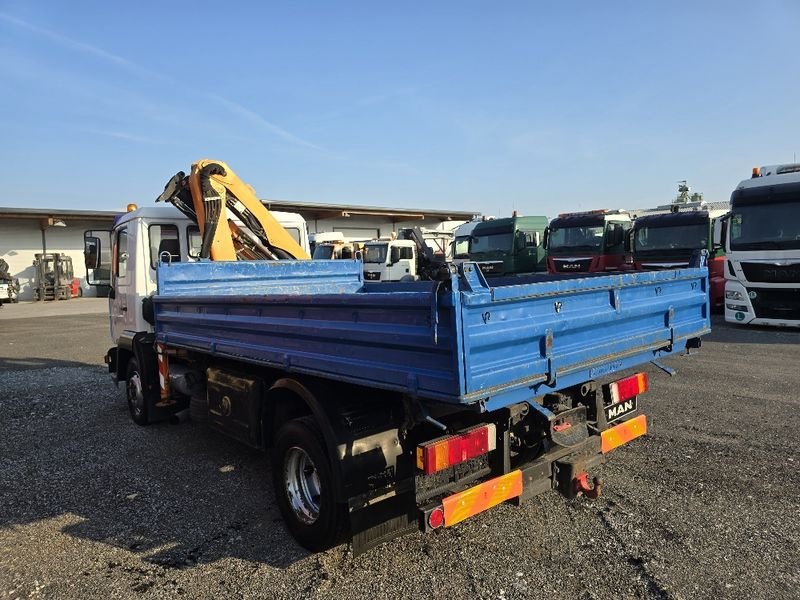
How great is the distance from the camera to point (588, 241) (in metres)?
19.0

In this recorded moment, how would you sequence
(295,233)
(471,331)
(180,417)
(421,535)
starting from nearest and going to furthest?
(471,331), (421,535), (180,417), (295,233)

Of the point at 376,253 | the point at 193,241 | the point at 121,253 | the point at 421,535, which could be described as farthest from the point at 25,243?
the point at 421,535

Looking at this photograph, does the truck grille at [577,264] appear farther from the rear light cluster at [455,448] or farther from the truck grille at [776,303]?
the rear light cluster at [455,448]

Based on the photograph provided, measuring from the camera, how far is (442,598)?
306 cm

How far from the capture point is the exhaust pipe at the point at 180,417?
20.1 feet

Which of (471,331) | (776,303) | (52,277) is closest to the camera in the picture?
(471,331)

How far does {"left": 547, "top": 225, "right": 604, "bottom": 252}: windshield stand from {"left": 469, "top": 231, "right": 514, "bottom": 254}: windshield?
241cm

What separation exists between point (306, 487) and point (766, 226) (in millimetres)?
10925

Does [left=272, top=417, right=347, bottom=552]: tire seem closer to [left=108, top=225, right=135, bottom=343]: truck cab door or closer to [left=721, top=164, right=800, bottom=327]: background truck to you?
[left=108, top=225, right=135, bottom=343]: truck cab door

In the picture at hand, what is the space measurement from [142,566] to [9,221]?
33.9 metres

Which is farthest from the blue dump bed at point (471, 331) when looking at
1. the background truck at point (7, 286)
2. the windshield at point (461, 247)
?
the background truck at point (7, 286)

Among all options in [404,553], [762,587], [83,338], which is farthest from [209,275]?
[83,338]

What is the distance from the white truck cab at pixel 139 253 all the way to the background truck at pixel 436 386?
2.06 m

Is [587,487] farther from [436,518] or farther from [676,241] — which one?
[676,241]
